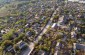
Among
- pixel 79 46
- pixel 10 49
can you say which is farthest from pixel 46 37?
pixel 10 49

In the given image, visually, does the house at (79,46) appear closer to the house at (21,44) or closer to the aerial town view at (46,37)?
the aerial town view at (46,37)

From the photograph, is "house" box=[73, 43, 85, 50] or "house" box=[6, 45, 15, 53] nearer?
"house" box=[73, 43, 85, 50]

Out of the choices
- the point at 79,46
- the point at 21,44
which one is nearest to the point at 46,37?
the point at 21,44

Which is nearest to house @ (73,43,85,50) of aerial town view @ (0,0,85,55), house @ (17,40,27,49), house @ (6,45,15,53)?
aerial town view @ (0,0,85,55)

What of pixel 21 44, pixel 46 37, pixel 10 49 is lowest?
pixel 46 37

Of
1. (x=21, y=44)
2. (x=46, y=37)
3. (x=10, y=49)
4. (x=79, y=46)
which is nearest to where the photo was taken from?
(x=79, y=46)

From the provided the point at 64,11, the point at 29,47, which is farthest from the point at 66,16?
the point at 29,47

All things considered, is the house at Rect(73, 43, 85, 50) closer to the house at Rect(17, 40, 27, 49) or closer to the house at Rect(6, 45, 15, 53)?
the house at Rect(17, 40, 27, 49)

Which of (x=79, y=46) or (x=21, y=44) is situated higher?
(x=21, y=44)

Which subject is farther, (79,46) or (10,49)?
(10,49)

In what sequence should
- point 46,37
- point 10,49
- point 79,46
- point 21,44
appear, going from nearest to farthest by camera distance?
point 79,46 → point 10,49 → point 21,44 → point 46,37

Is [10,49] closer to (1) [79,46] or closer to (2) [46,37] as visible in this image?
(2) [46,37]
